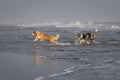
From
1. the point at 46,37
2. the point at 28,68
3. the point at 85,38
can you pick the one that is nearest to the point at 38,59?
the point at 28,68

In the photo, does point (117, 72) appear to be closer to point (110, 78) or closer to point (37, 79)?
Answer: point (110, 78)

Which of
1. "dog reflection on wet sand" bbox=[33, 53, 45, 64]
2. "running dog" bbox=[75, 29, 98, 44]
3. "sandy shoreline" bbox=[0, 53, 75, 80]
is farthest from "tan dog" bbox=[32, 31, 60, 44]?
"sandy shoreline" bbox=[0, 53, 75, 80]

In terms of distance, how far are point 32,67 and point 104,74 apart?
219 centimetres

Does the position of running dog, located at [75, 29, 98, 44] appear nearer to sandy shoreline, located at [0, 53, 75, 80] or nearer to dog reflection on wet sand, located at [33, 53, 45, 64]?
Answer: dog reflection on wet sand, located at [33, 53, 45, 64]

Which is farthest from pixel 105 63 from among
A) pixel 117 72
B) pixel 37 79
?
pixel 37 79

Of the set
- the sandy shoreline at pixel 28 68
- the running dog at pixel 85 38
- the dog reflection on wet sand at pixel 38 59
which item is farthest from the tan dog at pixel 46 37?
the sandy shoreline at pixel 28 68

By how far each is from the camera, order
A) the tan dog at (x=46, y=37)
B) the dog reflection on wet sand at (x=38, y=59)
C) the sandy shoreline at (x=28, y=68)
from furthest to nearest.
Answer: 1. the tan dog at (x=46, y=37)
2. the dog reflection on wet sand at (x=38, y=59)
3. the sandy shoreline at (x=28, y=68)

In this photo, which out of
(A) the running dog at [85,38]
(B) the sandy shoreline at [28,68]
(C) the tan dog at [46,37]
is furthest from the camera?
(A) the running dog at [85,38]

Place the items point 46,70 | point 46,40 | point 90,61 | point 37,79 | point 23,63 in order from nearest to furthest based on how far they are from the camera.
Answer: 1. point 37,79
2. point 46,70
3. point 23,63
4. point 90,61
5. point 46,40

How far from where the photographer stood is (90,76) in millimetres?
9070

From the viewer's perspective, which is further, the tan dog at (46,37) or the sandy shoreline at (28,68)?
the tan dog at (46,37)

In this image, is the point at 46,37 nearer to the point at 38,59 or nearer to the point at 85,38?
the point at 85,38

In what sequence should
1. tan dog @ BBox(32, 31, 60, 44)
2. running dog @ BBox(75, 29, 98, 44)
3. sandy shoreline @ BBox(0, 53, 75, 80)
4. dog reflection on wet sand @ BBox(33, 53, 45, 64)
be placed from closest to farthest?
sandy shoreline @ BBox(0, 53, 75, 80)
dog reflection on wet sand @ BBox(33, 53, 45, 64)
tan dog @ BBox(32, 31, 60, 44)
running dog @ BBox(75, 29, 98, 44)

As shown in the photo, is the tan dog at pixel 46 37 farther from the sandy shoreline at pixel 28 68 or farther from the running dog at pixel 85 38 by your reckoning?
the sandy shoreline at pixel 28 68
